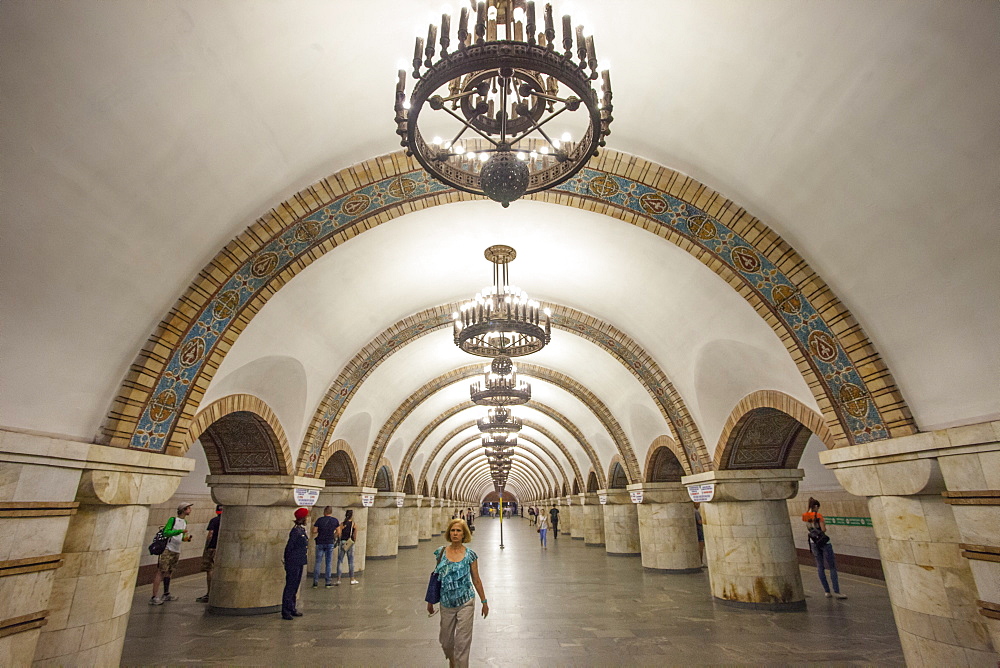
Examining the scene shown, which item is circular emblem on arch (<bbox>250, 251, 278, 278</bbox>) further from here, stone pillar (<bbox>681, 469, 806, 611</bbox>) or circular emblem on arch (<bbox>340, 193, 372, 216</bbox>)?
stone pillar (<bbox>681, 469, 806, 611</bbox>)

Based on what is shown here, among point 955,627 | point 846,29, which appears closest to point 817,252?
point 846,29

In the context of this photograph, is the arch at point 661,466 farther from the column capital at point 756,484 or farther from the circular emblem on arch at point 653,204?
the circular emblem on arch at point 653,204

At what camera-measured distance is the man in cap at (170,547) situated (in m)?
7.43

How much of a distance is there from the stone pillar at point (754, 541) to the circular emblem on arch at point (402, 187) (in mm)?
6128

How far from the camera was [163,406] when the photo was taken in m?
4.76

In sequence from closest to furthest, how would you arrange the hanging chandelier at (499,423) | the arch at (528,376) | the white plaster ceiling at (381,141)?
the white plaster ceiling at (381,141)
the arch at (528,376)
the hanging chandelier at (499,423)

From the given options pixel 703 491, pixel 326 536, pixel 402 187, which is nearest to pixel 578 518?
pixel 703 491

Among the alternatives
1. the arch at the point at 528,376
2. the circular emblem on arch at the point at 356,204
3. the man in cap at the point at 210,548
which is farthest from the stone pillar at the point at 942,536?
the man in cap at the point at 210,548

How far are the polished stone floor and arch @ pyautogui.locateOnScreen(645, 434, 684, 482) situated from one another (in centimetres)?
241

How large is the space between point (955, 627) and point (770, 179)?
3768mm

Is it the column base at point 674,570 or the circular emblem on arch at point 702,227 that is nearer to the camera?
the circular emblem on arch at point 702,227

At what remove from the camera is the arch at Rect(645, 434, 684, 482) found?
36.1 ft

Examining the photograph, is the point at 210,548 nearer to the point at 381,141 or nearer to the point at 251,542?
the point at 251,542

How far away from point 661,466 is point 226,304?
939 cm
